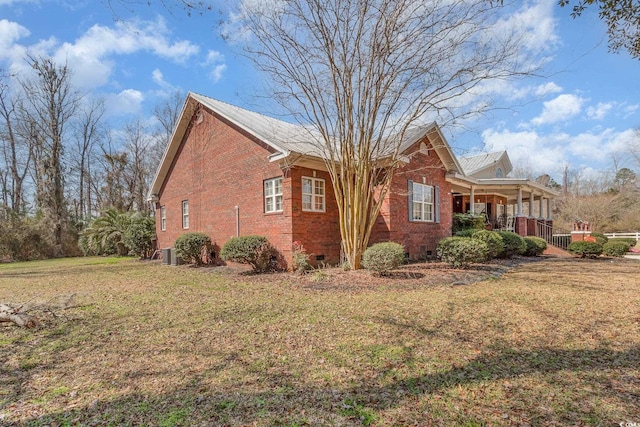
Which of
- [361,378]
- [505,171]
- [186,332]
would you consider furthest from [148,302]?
[505,171]

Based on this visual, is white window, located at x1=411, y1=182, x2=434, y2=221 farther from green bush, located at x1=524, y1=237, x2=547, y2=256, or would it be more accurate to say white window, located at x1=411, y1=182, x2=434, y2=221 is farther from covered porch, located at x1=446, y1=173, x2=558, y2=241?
green bush, located at x1=524, y1=237, x2=547, y2=256

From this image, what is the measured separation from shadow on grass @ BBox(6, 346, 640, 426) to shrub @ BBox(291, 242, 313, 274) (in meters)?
6.75

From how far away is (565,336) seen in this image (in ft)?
14.8

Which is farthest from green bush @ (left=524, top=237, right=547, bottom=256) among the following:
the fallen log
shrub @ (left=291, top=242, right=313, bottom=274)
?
the fallen log

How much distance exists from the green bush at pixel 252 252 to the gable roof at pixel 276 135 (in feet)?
9.19

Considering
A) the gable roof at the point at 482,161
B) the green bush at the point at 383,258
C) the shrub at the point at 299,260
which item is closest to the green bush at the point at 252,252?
the shrub at the point at 299,260

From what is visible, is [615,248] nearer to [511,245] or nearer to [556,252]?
[556,252]

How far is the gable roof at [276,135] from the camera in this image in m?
10.9

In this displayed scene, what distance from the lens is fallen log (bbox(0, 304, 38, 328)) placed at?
5.39 meters

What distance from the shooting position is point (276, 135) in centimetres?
1229

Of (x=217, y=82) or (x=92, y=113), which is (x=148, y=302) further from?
(x=92, y=113)

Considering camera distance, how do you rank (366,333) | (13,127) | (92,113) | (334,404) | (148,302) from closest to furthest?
(334,404) < (366,333) < (148,302) < (13,127) < (92,113)

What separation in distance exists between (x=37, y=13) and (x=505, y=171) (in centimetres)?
2818

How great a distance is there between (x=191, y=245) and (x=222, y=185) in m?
2.77
